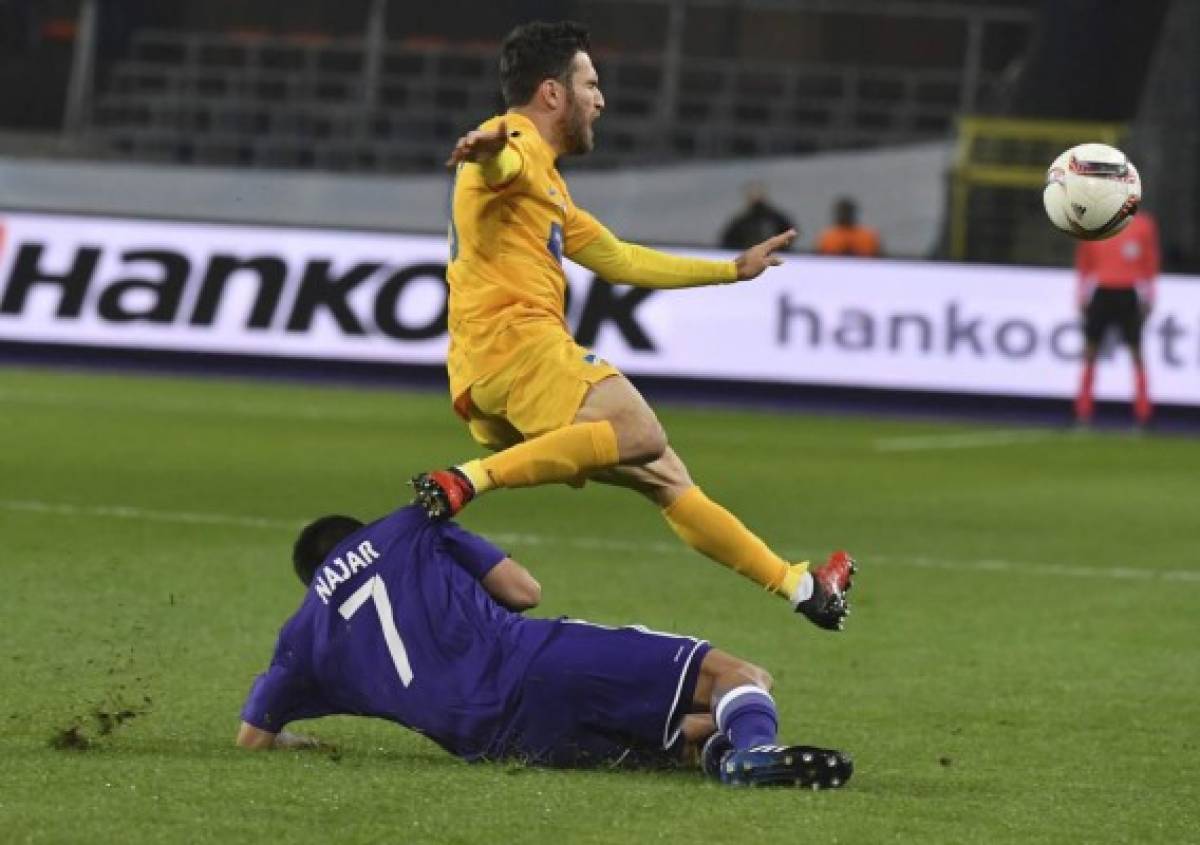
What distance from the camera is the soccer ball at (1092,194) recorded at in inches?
360

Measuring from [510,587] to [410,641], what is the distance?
1.06ft

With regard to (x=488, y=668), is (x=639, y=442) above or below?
above

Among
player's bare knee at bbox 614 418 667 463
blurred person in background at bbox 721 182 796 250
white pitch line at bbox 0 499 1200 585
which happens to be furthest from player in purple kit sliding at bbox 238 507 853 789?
blurred person in background at bbox 721 182 796 250

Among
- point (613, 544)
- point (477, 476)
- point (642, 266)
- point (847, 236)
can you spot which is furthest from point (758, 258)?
point (847, 236)

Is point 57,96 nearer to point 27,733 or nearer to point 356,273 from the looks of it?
point 356,273

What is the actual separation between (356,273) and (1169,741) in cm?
1520

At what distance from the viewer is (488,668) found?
681 cm

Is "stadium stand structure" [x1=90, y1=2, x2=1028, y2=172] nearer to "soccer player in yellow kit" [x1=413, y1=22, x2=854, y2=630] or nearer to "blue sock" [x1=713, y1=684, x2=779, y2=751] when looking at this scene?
"soccer player in yellow kit" [x1=413, y1=22, x2=854, y2=630]

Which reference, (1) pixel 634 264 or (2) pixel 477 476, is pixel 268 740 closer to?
(2) pixel 477 476

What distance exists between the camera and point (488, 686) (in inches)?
269

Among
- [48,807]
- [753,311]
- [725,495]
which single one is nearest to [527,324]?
[48,807]

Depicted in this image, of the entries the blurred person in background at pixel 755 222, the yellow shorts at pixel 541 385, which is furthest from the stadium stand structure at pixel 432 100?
the yellow shorts at pixel 541 385

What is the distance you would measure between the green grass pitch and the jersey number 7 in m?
0.28

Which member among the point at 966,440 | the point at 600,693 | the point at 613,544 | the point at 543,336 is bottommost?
the point at 966,440
